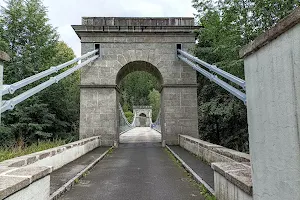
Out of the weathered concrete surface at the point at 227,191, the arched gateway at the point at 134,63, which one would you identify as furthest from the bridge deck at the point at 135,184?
the arched gateway at the point at 134,63

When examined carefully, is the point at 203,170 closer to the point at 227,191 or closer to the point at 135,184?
the point at 135,184

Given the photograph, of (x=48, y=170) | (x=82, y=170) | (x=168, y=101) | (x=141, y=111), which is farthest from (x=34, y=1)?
(x=141, y=111)

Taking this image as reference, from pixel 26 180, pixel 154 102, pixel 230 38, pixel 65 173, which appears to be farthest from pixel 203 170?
pixel 154 102

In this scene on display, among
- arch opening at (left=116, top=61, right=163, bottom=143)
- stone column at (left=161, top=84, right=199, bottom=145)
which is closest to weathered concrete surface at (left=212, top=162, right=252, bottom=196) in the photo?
stone column at (left=161, top=84, right=199, bottom=145)

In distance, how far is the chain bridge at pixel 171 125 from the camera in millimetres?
1267

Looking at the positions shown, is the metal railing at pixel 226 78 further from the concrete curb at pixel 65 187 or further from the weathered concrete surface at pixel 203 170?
the concrete curb at pixel 65 187

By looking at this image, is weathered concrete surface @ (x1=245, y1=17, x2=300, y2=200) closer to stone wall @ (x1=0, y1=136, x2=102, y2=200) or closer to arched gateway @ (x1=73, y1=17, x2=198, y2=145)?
stone wall @ (x1=0, y1=136, x2=102, y2=200)

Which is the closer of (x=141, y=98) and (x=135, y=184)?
(x=135, y=184)

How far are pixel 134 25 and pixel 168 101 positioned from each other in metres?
2.79

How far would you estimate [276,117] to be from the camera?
1.32m

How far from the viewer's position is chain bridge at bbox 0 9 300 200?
1.27m

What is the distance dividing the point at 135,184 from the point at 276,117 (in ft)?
7.61

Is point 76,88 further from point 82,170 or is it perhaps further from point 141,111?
point 141,111

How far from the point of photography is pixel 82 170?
12.5 feet
